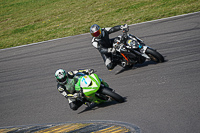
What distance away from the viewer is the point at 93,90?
6.80 metres

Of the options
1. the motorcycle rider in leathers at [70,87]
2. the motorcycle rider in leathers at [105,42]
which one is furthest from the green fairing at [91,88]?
the motorcycle rider in leathers at [105,42]

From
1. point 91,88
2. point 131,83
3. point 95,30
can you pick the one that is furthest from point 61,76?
point 95,30

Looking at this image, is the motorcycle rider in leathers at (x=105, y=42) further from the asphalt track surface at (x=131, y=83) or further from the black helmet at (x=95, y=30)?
the asphalt track surface at (x=131, y=83)

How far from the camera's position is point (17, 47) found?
16.9 m

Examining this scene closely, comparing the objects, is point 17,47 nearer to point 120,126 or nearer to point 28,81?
point 28,81

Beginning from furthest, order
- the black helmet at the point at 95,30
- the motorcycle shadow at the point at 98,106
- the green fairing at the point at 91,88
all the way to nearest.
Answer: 1. the black helmet at the point at 95,30
2. the motorcycle shadow at the point at 98,106
3. the green fairing at the point at 91,88

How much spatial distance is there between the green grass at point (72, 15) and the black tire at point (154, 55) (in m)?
7.18

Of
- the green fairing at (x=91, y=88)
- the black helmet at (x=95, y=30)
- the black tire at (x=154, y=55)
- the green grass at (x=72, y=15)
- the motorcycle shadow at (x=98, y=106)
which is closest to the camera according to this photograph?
the green fairing at (x=91, y=88)

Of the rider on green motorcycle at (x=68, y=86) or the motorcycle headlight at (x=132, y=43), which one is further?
the motorcycle headlight at (x=132, y=43)

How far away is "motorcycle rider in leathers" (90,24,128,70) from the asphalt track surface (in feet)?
1.65

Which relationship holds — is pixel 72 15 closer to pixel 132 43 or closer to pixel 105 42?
pixel 105 42

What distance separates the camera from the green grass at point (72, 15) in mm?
17062

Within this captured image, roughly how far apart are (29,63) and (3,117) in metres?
5.07

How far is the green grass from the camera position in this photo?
17062 mm
